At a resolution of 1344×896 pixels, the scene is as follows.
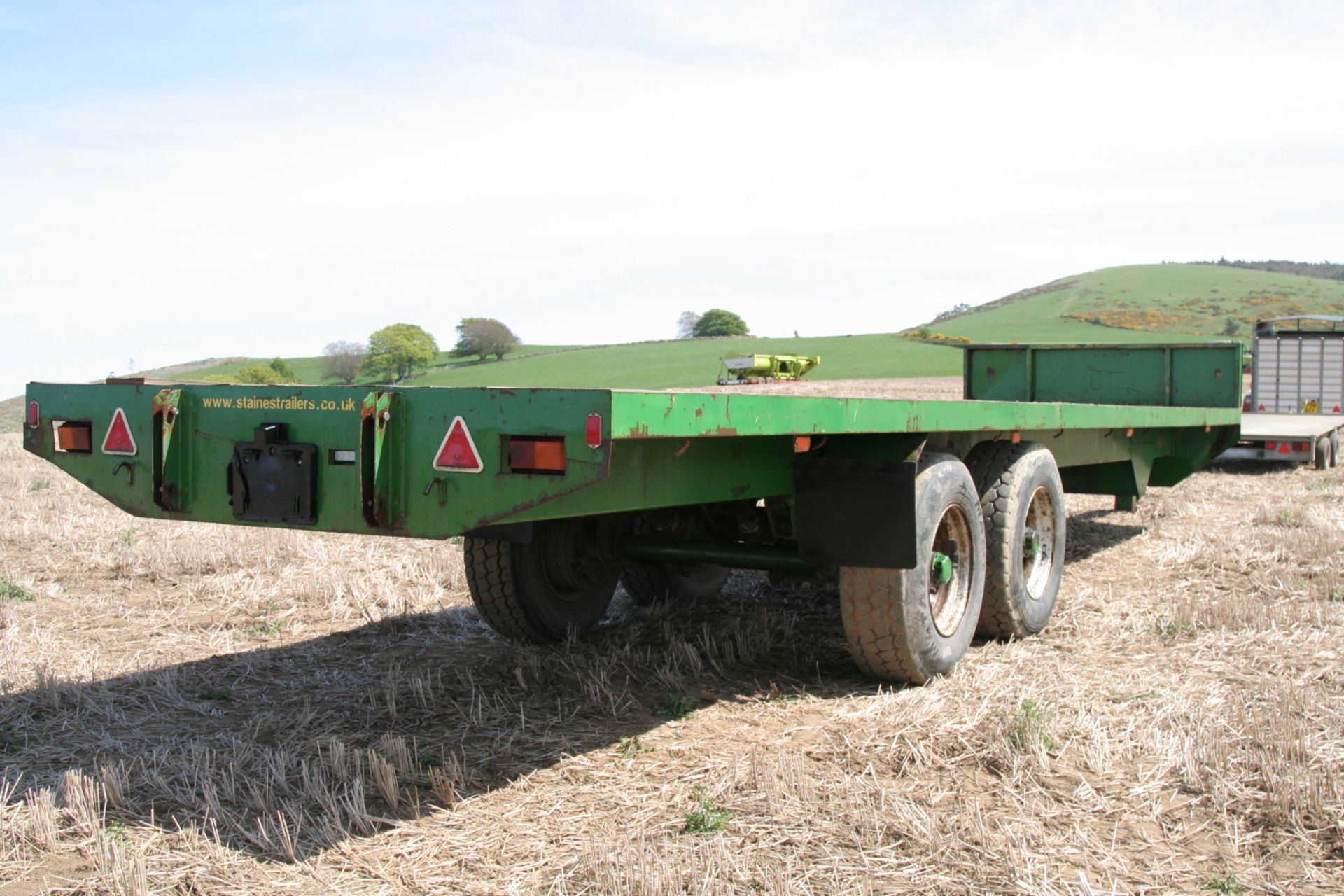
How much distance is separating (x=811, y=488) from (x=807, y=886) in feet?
5.67

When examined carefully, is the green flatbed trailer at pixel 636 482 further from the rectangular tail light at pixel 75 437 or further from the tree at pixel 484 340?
the tree at pixel 484 340

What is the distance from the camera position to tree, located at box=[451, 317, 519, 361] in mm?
75688

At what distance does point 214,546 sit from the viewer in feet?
24.4

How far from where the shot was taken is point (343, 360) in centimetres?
7712

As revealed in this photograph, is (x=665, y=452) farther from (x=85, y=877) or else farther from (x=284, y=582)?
(x=284, y=582)

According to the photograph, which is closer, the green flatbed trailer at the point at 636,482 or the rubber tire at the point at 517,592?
the green flatbed trailer at the point at 636,482

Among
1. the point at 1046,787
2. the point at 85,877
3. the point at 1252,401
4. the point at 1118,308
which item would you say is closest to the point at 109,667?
the point at 85,877

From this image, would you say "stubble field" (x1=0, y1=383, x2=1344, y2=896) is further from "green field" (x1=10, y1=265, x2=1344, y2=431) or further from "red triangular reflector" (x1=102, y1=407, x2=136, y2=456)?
"green field" (x1=10, y1=265, x2=1344, y2=431)

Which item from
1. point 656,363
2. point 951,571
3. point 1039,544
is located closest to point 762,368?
Answer: point 656,363

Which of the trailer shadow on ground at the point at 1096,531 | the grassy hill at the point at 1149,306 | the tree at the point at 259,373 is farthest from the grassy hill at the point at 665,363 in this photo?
the trailer shadow on ground at the point at 1096,531

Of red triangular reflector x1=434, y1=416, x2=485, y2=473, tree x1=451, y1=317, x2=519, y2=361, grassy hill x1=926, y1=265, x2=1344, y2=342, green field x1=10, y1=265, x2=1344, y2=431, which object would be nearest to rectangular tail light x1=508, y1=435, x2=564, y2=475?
red triangular reflector x1=434, y1=416, x2=485, y2=473

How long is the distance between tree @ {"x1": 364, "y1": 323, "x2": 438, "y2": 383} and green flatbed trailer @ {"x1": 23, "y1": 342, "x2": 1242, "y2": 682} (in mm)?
69522

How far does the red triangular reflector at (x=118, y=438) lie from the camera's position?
3.63 metres

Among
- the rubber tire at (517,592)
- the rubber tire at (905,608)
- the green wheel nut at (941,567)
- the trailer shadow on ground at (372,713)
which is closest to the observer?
the trailer shadow on ground at (372,713)
